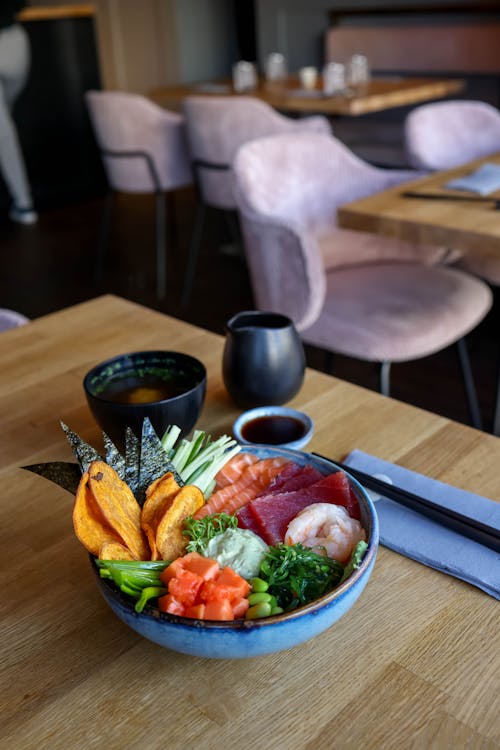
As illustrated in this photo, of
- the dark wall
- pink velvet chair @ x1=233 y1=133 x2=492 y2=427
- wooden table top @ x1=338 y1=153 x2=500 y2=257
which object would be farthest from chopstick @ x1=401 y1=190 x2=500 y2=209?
the dark wall

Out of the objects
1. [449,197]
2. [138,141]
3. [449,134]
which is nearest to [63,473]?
[449,197]

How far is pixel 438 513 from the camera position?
767 millimetres

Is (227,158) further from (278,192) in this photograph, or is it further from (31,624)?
(31,624)

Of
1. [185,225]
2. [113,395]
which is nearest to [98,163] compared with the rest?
[185,225]

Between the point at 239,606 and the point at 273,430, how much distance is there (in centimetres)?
35

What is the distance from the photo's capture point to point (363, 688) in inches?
24.1

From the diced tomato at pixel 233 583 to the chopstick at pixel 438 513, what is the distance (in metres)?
0.19

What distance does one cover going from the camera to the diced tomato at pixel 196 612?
58 centimetres

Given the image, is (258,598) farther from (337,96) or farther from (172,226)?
(172,226)

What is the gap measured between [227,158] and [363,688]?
2.86 metres

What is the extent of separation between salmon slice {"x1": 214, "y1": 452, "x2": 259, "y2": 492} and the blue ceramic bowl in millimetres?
186

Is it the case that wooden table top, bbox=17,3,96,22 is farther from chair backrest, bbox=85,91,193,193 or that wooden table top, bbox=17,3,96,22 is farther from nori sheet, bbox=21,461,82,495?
nori sheet, bbox=21,461,82,495

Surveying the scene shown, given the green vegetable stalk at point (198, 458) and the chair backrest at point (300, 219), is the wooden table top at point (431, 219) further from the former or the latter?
the green vegetable stalk at point (198, 458)

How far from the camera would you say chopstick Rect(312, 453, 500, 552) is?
736 millimetres
